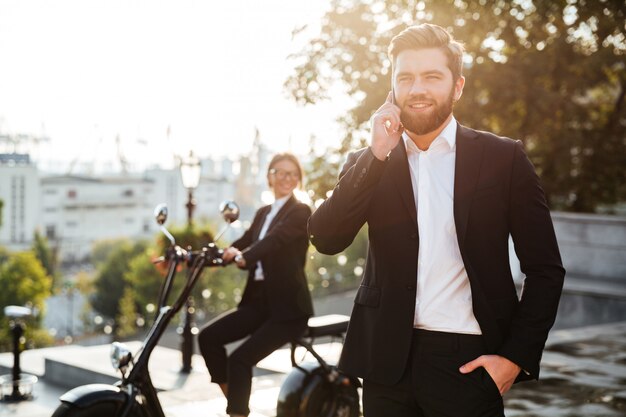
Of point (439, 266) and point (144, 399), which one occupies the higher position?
point (439, 266)

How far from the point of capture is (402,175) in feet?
8.35

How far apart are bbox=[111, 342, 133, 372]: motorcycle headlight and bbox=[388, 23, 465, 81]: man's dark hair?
2249mm

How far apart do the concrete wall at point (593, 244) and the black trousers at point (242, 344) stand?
9.74 metres

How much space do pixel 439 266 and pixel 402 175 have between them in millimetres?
282

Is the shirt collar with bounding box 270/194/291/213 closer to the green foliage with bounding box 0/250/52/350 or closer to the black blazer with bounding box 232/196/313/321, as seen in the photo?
the black blazer with bounding box 232/196/313/321

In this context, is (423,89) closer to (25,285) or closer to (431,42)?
(431,42)

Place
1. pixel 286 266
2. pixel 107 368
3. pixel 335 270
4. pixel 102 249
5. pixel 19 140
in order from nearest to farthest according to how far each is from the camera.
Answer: pixel 286 266, pixel 107 368, pixel 335 270, pixel 102 249, pixel 19 140

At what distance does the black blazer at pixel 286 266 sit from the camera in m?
5.15

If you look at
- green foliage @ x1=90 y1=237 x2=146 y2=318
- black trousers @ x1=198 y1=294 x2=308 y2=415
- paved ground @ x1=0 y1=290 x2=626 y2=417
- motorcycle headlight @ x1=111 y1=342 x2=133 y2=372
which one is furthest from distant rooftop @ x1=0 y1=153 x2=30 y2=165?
motorcycle headlight @ x1=111 y1=342 x2=133 y2=372

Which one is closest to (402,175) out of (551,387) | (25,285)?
(551,387)

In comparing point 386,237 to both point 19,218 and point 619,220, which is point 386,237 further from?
point 19,218

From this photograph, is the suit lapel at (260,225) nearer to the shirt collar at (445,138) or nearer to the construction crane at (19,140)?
the shirt collar at (445,138)

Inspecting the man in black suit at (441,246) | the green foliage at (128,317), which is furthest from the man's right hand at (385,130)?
the green foliage at (128,317)

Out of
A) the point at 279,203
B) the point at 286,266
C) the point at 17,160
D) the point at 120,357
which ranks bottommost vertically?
the point at 120,357
